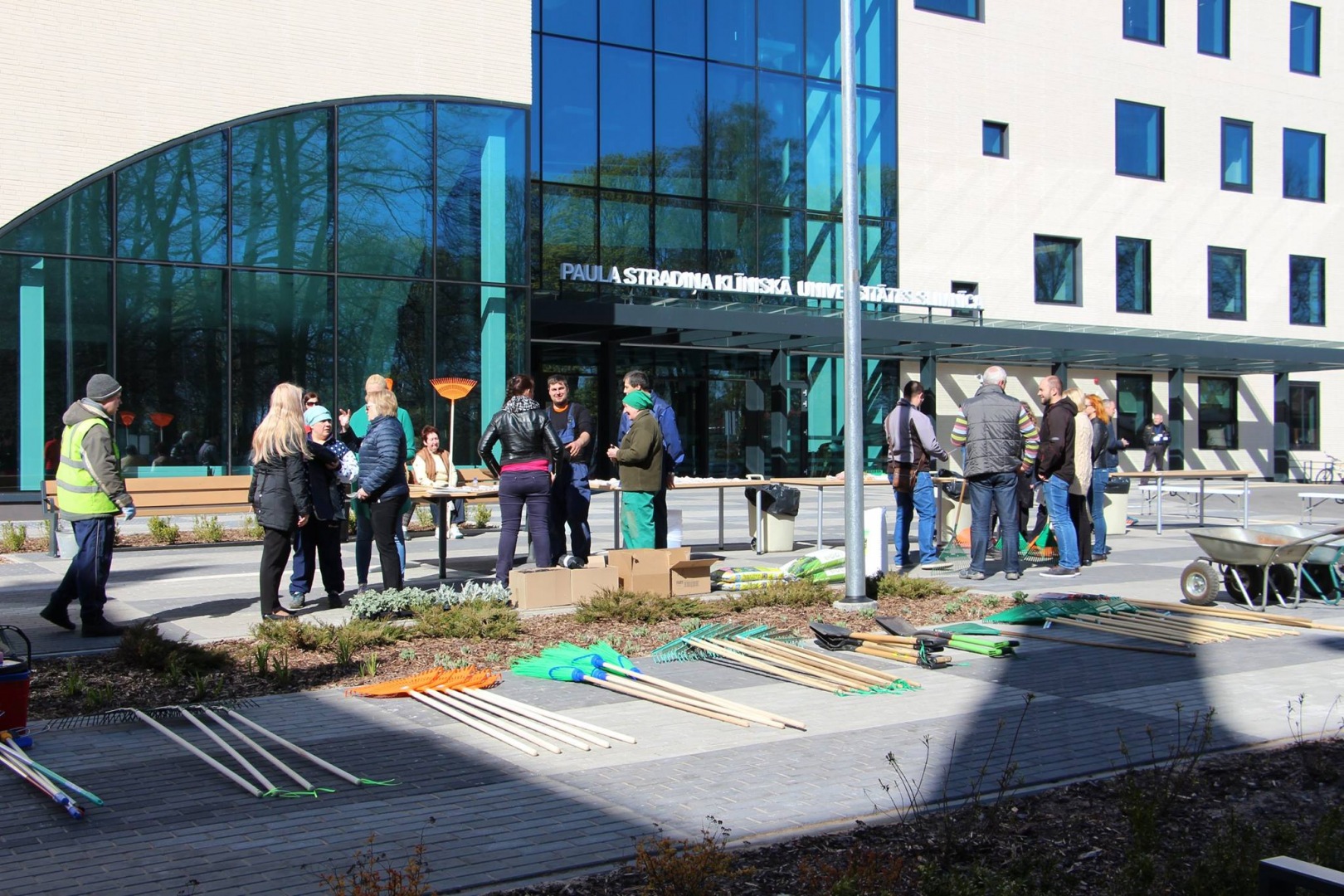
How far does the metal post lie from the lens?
10430 millimetres

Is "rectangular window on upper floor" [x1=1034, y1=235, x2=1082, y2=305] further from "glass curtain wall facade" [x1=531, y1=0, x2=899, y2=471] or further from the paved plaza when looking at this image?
the paved plaza

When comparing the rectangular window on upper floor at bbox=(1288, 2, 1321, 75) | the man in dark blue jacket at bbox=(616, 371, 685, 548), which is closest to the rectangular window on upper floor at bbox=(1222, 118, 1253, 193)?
the rectangular window on upper floor at bbox=(1288, 2, 1321, 75)

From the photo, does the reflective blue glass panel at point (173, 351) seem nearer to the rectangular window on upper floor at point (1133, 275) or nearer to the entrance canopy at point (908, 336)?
the entrance canopy at point (908, 336)

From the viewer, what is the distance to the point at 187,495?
17516 mm

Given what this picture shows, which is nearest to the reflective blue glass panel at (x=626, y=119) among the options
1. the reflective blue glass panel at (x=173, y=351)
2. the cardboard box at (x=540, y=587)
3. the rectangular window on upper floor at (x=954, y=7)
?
the rectangular window on upper floor at (x=954, y=7)

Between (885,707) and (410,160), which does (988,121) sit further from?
(885,707)

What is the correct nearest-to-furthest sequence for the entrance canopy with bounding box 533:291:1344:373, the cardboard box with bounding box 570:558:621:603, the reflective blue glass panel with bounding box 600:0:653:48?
the cardboard box with bounding box 570:558:621:603 → the entrance canopy with bounding box 533:291:1344:373 → the reflective blue glass panel with bounding box 600:0:653:48

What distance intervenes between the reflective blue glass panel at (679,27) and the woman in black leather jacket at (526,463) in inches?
919

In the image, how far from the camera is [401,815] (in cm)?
496

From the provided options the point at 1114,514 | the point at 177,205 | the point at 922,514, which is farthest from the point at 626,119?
the point at 922,514

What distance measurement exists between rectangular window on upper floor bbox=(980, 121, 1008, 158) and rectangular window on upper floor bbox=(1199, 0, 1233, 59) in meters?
8.52

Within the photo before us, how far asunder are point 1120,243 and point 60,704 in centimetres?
3768

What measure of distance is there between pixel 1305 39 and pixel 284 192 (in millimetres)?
36268

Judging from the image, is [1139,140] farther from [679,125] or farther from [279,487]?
[279,487]
